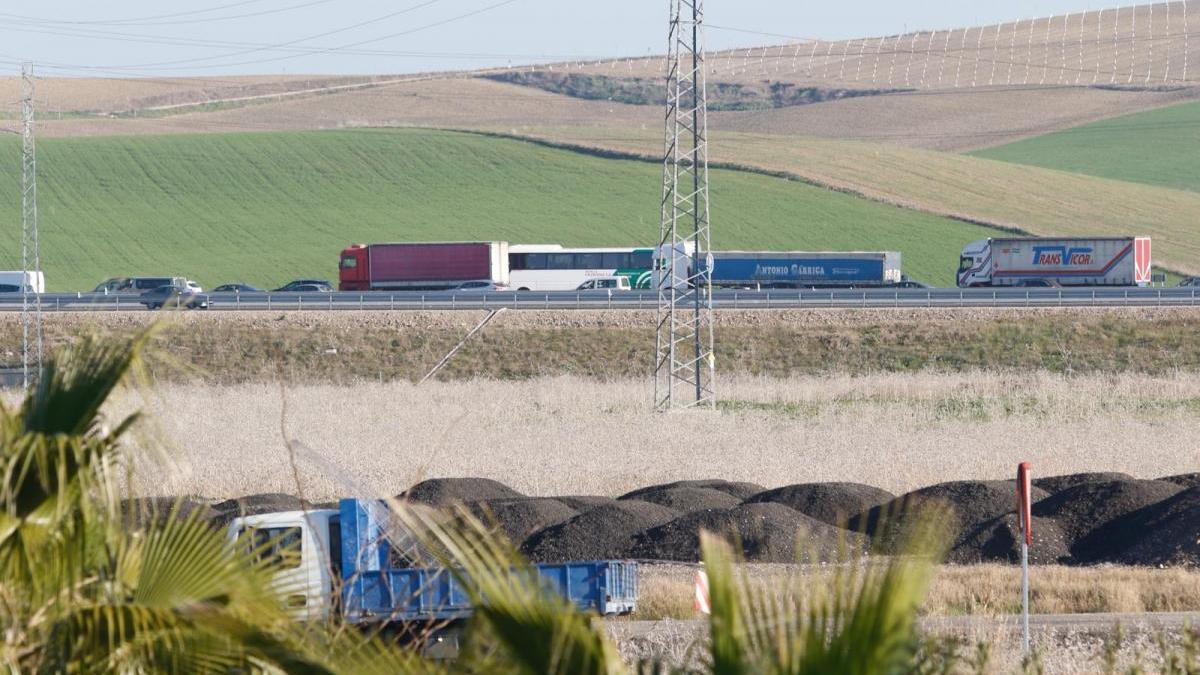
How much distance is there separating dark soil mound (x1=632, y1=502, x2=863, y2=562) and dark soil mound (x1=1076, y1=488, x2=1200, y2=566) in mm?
3357

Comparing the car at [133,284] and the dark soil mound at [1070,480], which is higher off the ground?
the car at [133,284]

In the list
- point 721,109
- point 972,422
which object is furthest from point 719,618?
point 721,109

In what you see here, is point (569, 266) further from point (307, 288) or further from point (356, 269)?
point (307, 288)

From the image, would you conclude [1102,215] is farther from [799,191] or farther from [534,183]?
[534,183]

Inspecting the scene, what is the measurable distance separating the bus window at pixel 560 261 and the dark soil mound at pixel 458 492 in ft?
149

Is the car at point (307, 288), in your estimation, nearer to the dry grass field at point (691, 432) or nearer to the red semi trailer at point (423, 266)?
the red semi trailer at point (423, 266)

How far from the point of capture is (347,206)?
283 feet

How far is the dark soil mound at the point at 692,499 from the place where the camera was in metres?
21.2

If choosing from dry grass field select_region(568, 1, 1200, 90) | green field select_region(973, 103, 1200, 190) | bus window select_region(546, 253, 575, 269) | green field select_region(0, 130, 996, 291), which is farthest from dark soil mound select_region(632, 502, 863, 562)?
dry grass field select_region(568, 1, 1200, 90)

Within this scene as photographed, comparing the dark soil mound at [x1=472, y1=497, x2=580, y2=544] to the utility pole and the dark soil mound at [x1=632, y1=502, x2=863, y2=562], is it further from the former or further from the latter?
the utility pole

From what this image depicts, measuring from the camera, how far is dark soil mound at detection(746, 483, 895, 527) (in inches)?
806

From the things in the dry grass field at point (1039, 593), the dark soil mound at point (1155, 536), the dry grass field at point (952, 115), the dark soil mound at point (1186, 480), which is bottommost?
the dry grass field at point (1039, 593)

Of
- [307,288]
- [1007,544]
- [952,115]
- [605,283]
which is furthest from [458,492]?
[952,115]

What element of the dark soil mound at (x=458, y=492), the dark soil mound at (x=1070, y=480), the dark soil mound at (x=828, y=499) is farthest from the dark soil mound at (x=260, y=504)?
the dark soil mound at (x=1070, y=480)
